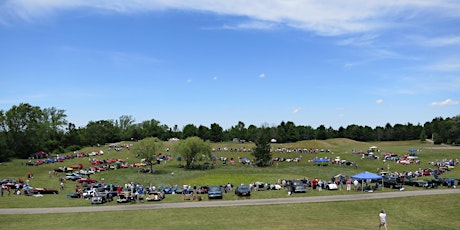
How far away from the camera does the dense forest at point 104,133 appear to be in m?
103

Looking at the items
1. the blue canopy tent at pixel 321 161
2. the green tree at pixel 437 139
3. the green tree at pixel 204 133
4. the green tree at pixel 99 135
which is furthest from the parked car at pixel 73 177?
the green tree at pixel 437 139

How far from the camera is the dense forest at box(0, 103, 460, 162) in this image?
103 metres

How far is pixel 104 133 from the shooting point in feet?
509

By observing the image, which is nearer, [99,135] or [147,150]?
[147,150]

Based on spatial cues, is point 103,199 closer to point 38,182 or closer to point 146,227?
point 146,227

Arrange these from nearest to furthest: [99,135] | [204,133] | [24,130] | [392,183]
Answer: [392,183], [24,130], [99,135], [204,133]

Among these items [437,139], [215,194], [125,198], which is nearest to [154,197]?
[125,198]

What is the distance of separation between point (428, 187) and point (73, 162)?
234 ft

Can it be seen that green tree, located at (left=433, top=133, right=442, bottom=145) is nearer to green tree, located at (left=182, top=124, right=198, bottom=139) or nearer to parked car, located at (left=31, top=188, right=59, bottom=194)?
green tree, located at (left=182, top=124, right=198, bottom=139)

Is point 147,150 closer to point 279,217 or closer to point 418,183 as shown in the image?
point 279,217

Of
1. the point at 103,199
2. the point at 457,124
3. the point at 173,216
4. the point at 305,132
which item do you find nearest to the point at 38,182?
the point at 103,199

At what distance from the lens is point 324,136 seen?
17925cm

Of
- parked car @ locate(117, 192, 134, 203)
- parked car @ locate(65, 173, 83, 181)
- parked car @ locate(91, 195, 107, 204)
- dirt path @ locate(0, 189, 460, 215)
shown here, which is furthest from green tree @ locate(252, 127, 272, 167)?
parked car @ locate(91, 195, 107, 204)

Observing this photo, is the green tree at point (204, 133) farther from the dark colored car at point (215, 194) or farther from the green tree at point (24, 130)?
the dark colored car at point (215, 194)
